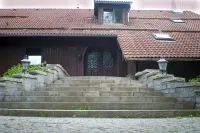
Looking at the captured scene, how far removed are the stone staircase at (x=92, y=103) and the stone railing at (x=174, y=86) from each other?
0.23m

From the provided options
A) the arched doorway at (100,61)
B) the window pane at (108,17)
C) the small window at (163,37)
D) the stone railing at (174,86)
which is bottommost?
the stone railing at (174,86)

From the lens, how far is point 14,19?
18.9m

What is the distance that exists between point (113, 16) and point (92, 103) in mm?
11686

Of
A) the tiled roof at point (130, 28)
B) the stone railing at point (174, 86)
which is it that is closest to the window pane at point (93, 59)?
the tiled roof at point (130, 28)

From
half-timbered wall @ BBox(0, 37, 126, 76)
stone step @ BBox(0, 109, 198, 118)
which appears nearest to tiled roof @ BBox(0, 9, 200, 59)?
half-timbered wall @ BBox(0, 37, 126, 76)

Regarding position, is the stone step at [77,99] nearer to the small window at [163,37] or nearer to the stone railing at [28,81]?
the stone railing at [28,81]

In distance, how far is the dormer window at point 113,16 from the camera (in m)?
18.4

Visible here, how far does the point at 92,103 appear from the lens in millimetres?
7801

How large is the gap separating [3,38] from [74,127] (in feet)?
44.5

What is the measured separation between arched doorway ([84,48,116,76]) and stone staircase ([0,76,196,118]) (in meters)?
7.28

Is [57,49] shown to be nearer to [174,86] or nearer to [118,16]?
[118,16]

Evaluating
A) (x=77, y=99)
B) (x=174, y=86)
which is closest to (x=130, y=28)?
(x=174, y=86)

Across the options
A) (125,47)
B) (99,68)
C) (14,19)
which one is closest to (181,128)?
(125,47)

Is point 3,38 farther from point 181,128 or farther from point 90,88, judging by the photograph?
point 181,128
